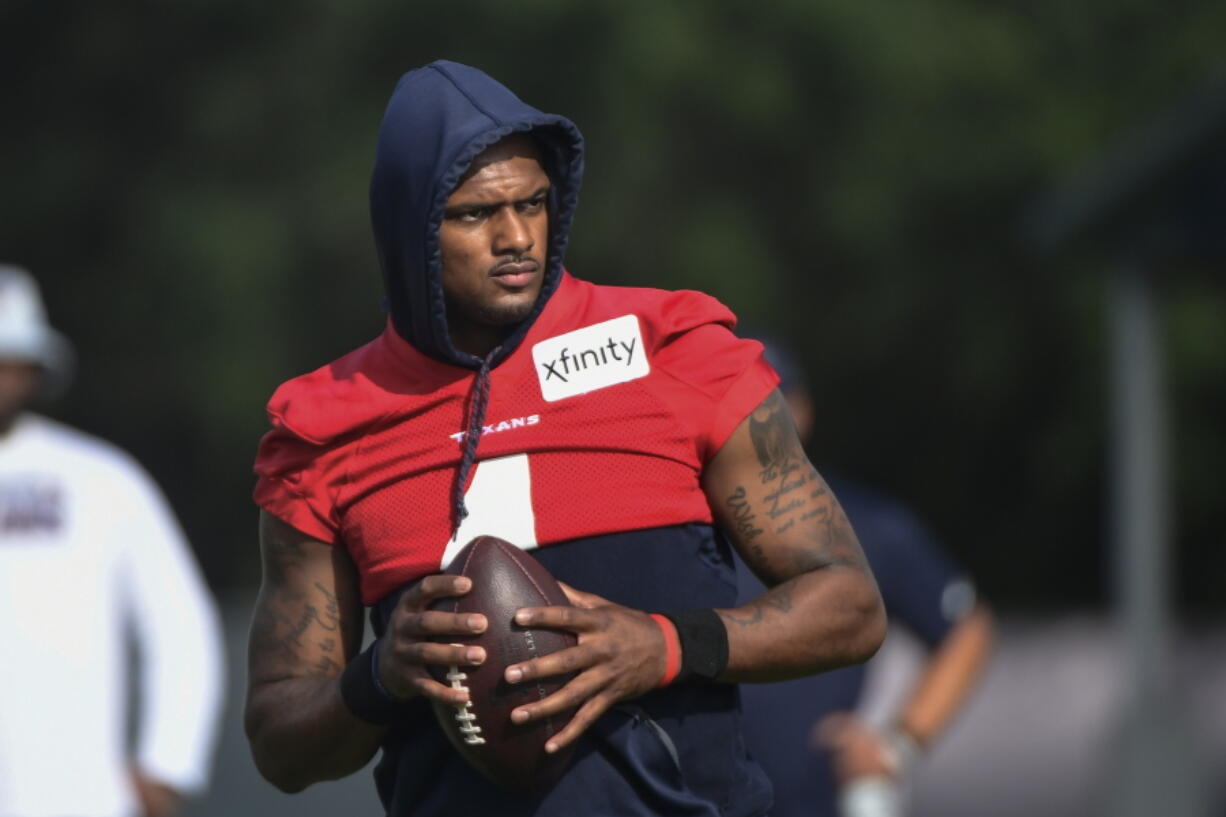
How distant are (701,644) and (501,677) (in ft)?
1.01

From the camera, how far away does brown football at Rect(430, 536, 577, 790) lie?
308 centimetres

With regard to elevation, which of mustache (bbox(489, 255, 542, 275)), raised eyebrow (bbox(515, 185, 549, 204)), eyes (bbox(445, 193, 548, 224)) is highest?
raised eyebrow (bbox(515, 185, 549, 204))

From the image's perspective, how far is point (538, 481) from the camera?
3.28m

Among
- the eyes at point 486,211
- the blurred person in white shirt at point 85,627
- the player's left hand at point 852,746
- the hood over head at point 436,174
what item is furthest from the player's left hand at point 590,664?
the blurred person in white shirt at point 85,627

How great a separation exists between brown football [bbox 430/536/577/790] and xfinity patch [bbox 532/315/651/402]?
1.01 ft

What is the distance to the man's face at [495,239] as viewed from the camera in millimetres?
3367

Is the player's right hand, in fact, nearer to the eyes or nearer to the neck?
the neck

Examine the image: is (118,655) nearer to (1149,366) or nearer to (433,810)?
(433,810)

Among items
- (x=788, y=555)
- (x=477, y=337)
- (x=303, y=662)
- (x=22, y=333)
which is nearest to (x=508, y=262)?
(x=477, y=337)

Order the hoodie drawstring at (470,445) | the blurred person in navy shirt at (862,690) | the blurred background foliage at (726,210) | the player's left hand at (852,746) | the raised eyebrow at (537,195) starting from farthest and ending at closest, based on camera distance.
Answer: the blurred background foliage at (726,210), the player's left hand at (852,746), the blurred person in navy shirt at (862,690), the raised eyebrow at (537,195), the hoodie drawstring at (470,445)

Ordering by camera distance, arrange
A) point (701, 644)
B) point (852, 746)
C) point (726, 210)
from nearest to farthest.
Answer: point (701, 644) < point (852, 746) < point (726, 210)

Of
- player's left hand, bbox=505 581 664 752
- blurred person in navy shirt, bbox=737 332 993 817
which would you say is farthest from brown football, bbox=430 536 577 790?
blurred person in navy shirt, bbox=737 332 993 817

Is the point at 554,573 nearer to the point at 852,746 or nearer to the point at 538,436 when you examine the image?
the point at 538,436

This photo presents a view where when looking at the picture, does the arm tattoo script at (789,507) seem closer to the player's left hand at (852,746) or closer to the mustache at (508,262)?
the mustache at (508,262)
